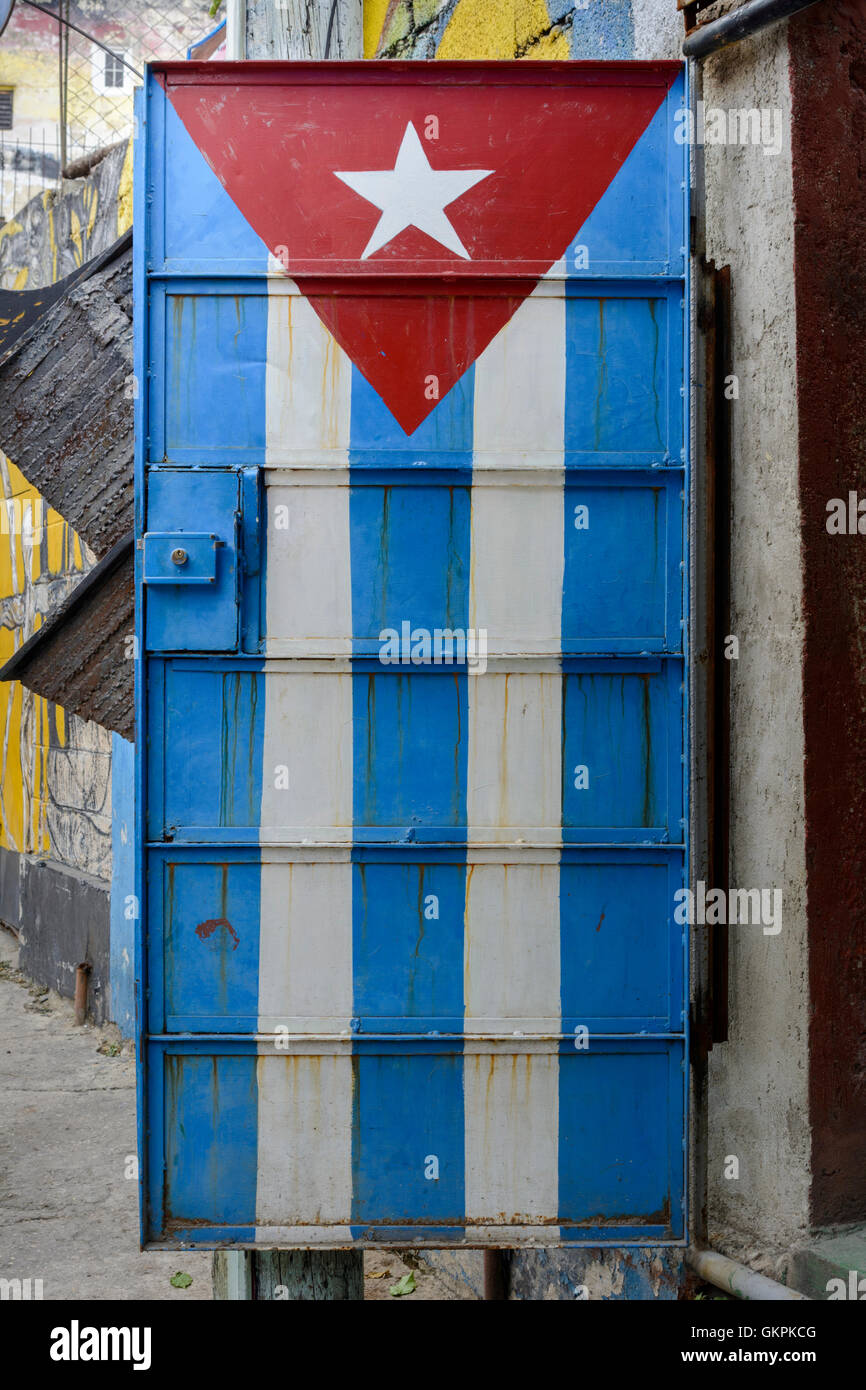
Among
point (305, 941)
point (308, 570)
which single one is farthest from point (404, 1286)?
point (308, 570)

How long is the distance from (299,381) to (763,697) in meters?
1.46

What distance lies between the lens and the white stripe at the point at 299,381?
3139 mm

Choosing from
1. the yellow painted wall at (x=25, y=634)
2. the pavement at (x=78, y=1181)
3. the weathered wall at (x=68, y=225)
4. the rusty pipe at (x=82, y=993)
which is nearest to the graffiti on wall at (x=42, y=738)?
the yellow painted wall at (x=25, y=634)

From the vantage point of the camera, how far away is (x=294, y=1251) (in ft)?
11.1

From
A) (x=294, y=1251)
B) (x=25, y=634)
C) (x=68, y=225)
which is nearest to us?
(x=294, y=1251)

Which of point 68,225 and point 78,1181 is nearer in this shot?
point 78,1181

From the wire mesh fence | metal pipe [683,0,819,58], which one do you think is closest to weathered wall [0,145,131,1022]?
metal pipe [683,0,819,58]

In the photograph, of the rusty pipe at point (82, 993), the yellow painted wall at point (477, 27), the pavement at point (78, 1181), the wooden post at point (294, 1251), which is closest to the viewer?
the wooden post at point (294, 1251)

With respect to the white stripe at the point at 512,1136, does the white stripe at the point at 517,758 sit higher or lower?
higher

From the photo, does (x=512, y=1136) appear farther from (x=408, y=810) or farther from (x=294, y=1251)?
(x=408, y=810)

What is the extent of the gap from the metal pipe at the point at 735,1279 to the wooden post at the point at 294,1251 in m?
0.96

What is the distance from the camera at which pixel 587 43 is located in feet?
12.3

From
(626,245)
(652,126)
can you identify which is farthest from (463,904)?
(652,126)

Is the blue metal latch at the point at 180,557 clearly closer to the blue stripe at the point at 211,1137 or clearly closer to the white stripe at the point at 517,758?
the white stripe at the point at 517,758
